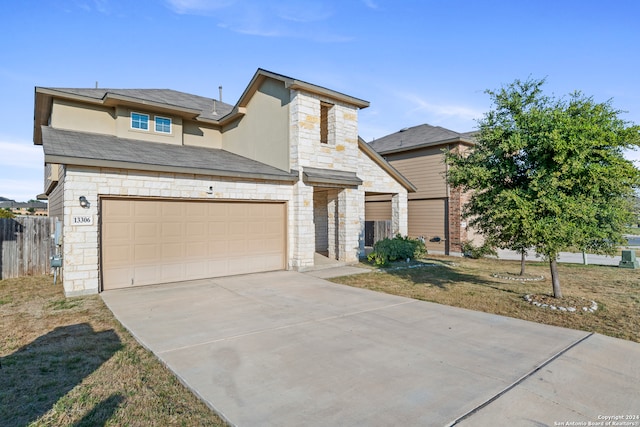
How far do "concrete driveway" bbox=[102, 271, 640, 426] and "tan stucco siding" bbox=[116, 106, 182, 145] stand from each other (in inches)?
292

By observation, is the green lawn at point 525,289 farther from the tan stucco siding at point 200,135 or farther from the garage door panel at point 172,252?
the tan stucco siding at point 200,135

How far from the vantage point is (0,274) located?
10602 millimetres

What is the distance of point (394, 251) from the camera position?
13.3 m

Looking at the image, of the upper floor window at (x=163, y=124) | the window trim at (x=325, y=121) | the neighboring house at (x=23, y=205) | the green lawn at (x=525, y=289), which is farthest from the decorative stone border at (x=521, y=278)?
the neighboring house at (x=23, y=205)

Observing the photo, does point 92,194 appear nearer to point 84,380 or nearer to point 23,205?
point 84,380

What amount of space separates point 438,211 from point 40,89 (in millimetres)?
16545

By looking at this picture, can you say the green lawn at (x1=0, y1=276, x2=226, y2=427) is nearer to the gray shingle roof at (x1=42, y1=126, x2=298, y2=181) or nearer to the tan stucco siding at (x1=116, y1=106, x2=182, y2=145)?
the gray shingle roof at (x1=42, y1=126, x2=298, y2=181)

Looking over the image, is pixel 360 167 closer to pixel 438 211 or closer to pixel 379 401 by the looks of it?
pixel 438 211

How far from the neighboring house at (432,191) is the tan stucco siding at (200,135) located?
8849 mm

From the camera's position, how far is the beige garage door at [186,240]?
8.75 m

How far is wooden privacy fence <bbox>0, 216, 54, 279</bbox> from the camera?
34.9 ft

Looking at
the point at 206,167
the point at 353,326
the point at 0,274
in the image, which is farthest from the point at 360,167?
the point at 0,274

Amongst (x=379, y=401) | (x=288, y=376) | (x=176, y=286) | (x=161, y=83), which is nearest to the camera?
(x=379, y=401)

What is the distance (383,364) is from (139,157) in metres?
8.51
